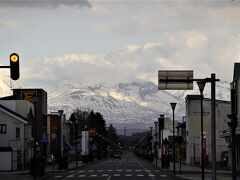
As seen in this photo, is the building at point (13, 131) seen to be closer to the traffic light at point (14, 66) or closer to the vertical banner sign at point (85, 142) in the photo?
the traffic light at point (14, 66)

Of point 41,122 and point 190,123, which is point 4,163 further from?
point 190,123

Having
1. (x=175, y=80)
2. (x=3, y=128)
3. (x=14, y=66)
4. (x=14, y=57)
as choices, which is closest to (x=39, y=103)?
(x=3, y=128)

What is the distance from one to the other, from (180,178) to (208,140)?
48065 millimetres

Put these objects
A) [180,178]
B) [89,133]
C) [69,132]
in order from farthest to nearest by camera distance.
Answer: [89,133], [69,132], [180,178]

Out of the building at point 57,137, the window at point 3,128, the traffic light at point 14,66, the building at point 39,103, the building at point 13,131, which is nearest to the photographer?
the traffic light at point 14,66

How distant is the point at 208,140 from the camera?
333 ft

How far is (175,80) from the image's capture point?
34.7 meters

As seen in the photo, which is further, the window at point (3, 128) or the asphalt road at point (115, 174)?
the window at point (3, 128)

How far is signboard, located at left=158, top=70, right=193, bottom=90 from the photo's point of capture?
34.6m

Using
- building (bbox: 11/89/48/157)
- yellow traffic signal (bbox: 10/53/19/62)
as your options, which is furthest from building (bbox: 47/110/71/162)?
yellow traffic signal (bbox: 10/53/19/62)

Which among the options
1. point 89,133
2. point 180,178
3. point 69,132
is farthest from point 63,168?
point 89,133

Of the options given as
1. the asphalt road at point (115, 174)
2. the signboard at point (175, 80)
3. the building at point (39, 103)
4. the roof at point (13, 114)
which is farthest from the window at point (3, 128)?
the signboard at point (175, 80)

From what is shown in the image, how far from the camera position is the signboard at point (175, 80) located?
3456 cm

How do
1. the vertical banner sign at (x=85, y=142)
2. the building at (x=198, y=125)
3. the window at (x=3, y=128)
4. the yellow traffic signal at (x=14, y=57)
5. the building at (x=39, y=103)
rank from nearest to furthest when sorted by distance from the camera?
the yellow traffic signal at (x=14, y=57), the window at (x=3, y=128), the building at (x=198, y=125), the building at (x=39, y=103), the vertical banner sign at (x=85, y=142)
